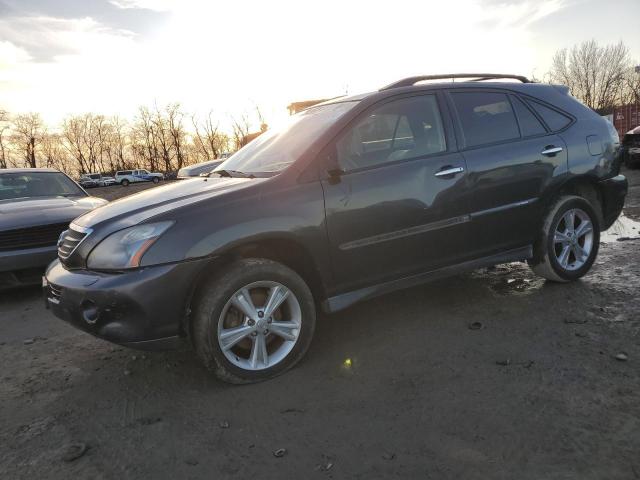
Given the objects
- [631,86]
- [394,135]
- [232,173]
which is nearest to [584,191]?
[394,135]

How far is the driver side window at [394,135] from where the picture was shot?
10.8ft

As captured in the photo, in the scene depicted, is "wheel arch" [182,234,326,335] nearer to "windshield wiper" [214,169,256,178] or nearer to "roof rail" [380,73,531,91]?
"windshield wiper" [214,169,256,178]

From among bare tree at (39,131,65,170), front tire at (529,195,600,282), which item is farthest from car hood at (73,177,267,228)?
bare tree at (39,131,65,170)

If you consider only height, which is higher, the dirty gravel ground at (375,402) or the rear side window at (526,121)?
the rear side window at (526,121)

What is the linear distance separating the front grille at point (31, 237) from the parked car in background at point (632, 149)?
14.3 metres

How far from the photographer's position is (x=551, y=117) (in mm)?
4105

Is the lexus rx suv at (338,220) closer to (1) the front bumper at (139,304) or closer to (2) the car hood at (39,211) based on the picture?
(1) the front bumper at (139,304)

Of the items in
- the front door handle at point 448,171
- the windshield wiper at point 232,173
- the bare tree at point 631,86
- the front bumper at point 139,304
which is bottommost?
the front bumper at point 139,304

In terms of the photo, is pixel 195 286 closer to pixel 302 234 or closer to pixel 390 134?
pixel 302 234

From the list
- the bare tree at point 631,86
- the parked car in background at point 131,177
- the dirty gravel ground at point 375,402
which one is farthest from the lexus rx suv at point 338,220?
the bare tree at point 631,86

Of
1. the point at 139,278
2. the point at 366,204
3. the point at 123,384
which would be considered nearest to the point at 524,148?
the point at 366,204

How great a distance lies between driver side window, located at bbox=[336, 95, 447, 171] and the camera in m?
3.29

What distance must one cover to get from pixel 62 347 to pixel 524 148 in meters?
3.96

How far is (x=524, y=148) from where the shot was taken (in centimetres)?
384
